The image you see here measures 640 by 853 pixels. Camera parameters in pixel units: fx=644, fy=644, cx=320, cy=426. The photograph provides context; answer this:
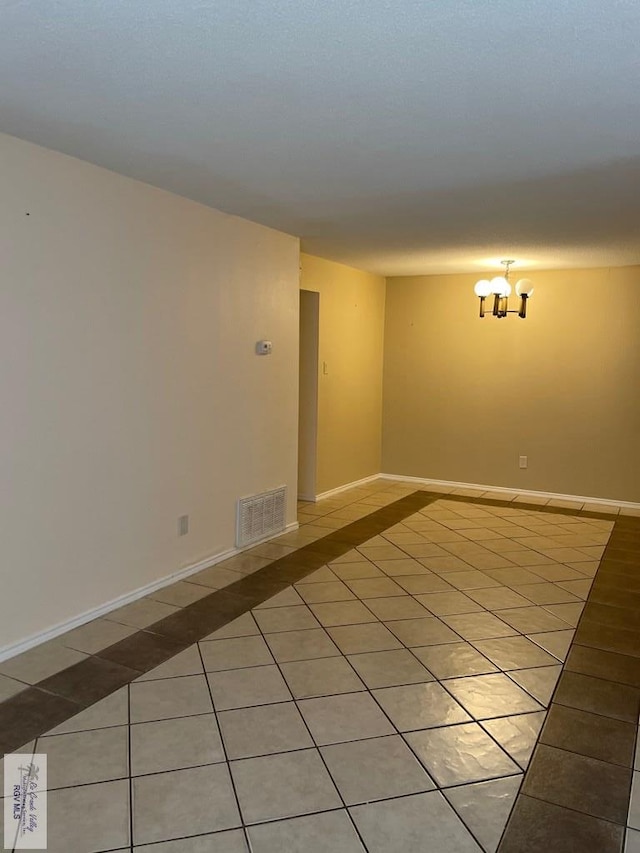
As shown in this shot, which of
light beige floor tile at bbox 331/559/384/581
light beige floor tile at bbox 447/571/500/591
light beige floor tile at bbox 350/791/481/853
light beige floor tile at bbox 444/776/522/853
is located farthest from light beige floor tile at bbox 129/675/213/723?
light beige floor tile at bbox 447/571/500/591

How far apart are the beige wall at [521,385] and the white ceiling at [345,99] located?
7.57 feet

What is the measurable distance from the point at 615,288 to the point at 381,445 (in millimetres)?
2835

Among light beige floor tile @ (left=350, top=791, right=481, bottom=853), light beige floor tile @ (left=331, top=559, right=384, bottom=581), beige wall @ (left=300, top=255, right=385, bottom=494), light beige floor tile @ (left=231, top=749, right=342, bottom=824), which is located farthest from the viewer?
beige wall @ (left=300, top=255, right=385, bottom=494)

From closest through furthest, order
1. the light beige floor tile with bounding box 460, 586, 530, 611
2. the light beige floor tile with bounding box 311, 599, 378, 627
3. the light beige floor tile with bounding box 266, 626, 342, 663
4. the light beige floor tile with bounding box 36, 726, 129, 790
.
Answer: the light beige floor tile with bounding box 36, 726, 129, 790 → the light beige floor tile with bounding box 266, 626, 342, 663 → the light beige floor tile with bounding box 311, 599, 378, 627 → the light beige floor tile with bounding box 460, 586, 530, 611

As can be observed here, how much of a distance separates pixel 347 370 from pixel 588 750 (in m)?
4.51

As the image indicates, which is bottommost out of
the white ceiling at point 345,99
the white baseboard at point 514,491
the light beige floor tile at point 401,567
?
the white baseboard at point 514,491

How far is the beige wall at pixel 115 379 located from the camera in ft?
9.30

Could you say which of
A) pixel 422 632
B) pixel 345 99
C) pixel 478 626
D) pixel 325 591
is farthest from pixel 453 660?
pixel 345 99

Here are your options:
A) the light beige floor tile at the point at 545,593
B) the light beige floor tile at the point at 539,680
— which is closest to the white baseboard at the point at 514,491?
the light beige floor tile at the point at 545,593

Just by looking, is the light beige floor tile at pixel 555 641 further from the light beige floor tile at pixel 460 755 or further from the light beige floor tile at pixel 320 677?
the light beige floor tile at pixel 320 677

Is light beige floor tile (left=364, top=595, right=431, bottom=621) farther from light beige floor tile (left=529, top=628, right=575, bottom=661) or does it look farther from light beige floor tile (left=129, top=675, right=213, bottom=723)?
light beige floor tile (left=129, top=675, right=213, bottom=723)

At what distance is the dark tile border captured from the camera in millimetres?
1883

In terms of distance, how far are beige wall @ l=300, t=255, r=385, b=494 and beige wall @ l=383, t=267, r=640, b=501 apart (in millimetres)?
230

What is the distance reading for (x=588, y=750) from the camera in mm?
2289
